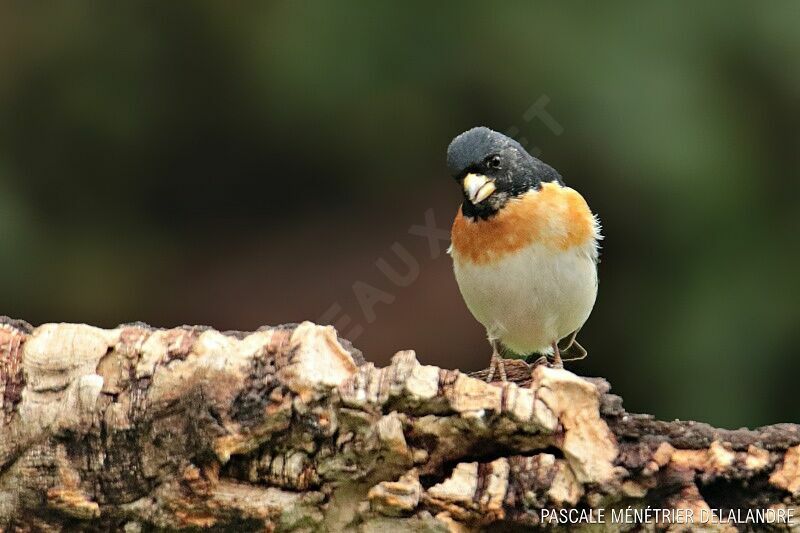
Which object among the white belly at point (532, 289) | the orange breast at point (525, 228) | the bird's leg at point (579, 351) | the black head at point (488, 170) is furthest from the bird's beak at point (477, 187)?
the bird's leg at point (579, 351)

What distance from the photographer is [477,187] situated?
492 centimetres

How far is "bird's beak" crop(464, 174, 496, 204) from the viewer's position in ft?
16.1

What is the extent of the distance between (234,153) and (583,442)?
5046 mm

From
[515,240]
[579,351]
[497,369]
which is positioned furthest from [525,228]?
[579,351]

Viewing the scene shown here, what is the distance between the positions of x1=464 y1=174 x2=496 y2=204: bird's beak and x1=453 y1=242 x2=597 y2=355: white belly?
0.28 meters

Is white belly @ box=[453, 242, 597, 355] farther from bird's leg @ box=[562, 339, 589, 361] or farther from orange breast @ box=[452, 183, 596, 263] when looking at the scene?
bird's leg @ box=[562, 339, 589, 361]

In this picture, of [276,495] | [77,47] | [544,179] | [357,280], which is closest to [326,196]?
[357,280]

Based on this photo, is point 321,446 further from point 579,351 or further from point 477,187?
point 579,351

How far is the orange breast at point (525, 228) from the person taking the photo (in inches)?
195

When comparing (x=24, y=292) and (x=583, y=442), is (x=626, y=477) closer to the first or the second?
(x=583, y=442)

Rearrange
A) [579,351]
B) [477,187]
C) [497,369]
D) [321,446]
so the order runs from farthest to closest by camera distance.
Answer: [579,351] < [477,187] < [497,369] < [321,446]

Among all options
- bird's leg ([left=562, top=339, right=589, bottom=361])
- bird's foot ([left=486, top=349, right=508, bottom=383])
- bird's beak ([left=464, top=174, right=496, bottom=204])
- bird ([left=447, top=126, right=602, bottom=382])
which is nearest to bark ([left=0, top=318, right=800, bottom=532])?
bird's foot ([left=486, top=349, right=508, bottom=383])

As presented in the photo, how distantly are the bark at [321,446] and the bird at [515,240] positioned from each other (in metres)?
1.34

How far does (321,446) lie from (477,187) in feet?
5.75
